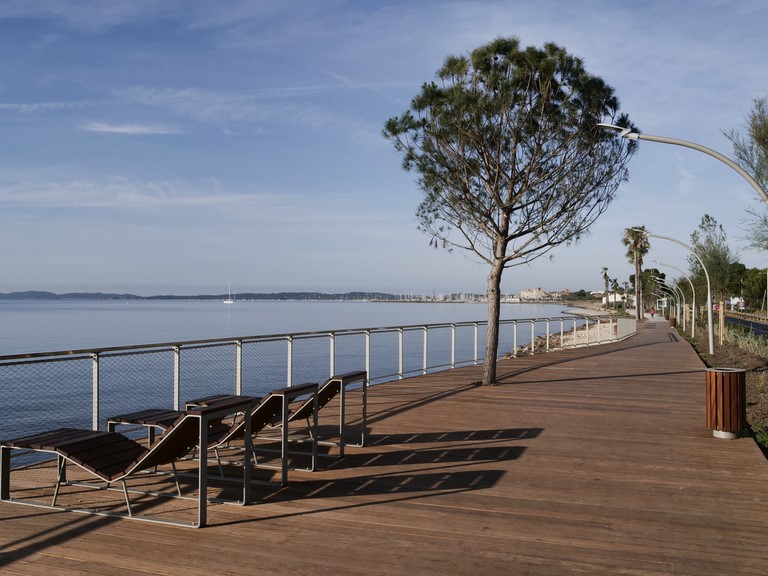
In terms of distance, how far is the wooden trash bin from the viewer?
7.80m

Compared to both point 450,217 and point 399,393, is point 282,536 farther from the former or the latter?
point 450,217

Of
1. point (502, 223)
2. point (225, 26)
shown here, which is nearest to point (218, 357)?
point (225, 26)

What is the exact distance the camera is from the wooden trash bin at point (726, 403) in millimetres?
7801

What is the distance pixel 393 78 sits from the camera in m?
14.0

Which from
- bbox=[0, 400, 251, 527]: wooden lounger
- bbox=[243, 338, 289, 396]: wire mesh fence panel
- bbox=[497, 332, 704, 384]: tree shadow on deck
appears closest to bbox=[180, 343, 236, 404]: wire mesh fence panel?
bbox=[243, 338, 289, 396]: wire mesh fence panel

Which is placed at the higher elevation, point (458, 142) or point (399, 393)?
point (458, 142)

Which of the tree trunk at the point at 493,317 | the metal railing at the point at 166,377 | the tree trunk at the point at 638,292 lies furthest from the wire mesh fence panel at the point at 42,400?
the tree trunk at the point at 638,292

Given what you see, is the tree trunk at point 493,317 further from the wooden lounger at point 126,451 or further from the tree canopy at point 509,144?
the wooden lounger at point 126,451

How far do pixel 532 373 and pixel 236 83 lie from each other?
12.5 m

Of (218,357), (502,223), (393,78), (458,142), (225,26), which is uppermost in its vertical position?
(225,26)

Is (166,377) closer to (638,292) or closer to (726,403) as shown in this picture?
(726,403)

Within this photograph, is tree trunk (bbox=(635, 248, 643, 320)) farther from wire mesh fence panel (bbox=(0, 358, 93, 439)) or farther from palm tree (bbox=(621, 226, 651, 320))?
wire mesh fence panel (bbox=(0, 358, 93, 439))

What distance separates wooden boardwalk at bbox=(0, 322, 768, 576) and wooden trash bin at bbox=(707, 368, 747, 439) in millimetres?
182

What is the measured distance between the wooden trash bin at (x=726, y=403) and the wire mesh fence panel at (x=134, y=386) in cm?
1026
